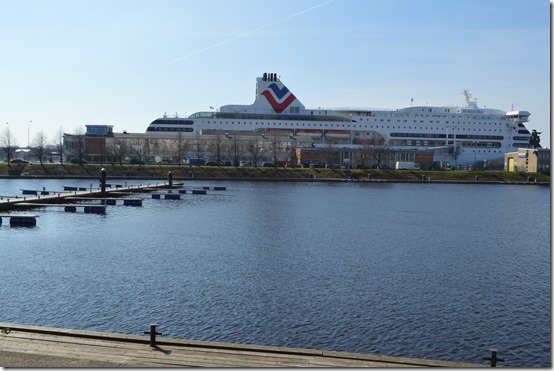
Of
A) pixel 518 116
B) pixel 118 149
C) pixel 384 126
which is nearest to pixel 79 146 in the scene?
pixel 118 149

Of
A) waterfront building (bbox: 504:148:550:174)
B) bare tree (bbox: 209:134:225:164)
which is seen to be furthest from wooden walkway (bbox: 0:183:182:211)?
waterfront building (bbox: 504:148:550:174)

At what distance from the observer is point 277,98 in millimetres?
77000

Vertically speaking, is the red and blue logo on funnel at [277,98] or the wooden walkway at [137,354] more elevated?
the red and blue logo on funnel at [277,98]

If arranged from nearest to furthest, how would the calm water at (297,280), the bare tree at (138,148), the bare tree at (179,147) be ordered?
the calm water at (297,280) → the bare tree at (179,147) → the bare tree at (138,148)

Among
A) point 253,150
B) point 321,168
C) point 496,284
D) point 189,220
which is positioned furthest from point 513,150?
point 496,284

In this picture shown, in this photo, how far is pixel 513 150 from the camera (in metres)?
75.0

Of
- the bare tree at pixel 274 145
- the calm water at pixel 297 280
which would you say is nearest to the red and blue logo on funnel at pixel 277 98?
the bare tree at pixel 274 145

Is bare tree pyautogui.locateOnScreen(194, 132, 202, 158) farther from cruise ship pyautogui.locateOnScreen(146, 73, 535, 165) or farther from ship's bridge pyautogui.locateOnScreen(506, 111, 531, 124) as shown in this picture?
ship's bridge pyautogui.locateOnScreen(506, 111, 531, 124)

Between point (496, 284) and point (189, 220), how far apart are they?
16.6 m

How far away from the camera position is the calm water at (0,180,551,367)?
37.3 ft

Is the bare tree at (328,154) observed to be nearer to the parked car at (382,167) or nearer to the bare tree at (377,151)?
the bare tree at (377,151)

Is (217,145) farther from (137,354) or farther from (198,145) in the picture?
(137,354)

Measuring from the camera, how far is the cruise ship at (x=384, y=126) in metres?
74.4

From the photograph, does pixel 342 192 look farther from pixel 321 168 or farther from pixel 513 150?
pixel 513 150
